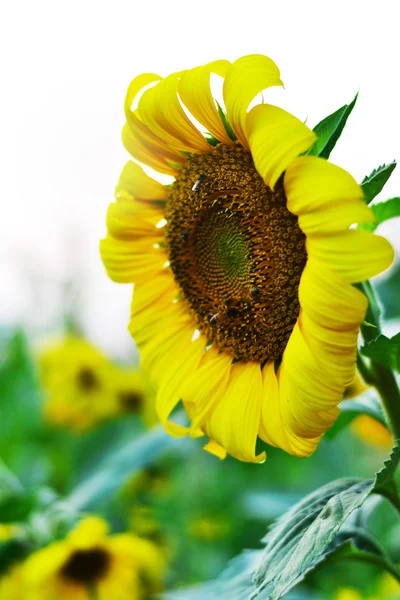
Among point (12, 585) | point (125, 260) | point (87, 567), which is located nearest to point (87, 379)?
point (87, 567)

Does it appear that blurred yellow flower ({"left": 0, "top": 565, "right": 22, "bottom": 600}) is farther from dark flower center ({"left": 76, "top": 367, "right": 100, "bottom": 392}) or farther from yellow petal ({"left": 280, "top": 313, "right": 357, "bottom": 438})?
dark flower center ({"left": 76, "top": 367, "right": 100, "bottom": 392})

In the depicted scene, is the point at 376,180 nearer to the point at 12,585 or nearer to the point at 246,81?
the point at 246,81

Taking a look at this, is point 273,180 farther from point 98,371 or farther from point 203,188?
point 98,371

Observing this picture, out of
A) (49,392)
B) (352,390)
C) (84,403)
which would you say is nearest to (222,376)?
(352,390)

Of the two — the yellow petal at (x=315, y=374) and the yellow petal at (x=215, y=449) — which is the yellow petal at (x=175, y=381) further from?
the yellow petal at (x=315, y=374)

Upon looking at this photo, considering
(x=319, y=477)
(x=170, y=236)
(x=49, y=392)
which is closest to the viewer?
(x=170, y=236)

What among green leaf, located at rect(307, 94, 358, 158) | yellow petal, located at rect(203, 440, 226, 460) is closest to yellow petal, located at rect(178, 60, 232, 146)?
green leaf, located at rect(307, 94, 358, 158)
